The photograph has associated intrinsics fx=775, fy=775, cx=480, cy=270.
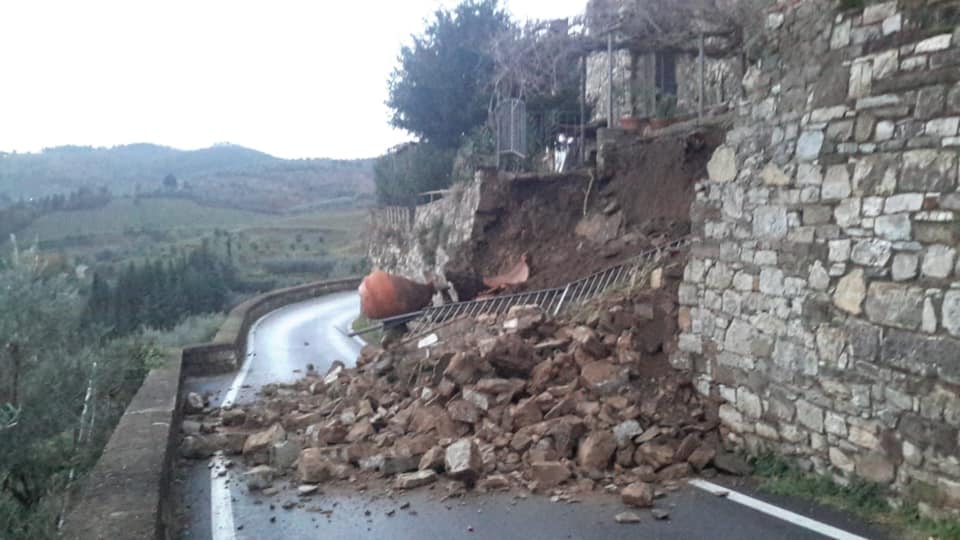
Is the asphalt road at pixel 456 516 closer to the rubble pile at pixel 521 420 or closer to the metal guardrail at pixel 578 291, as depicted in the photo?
the rubble pile at pixel 521 420

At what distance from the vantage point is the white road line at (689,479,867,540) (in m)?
5.49

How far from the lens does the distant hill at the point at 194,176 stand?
213 ft

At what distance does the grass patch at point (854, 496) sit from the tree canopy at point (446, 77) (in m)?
17.3

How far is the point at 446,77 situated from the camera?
23266 millimetres

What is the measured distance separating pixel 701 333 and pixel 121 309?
24667 mm

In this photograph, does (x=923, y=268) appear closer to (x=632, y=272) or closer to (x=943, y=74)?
(x=943, y=74)

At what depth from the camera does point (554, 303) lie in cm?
1113

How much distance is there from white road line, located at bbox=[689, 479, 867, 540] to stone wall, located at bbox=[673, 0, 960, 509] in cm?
52

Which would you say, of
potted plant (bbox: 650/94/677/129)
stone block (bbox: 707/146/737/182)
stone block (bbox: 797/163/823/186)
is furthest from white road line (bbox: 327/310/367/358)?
stone block (bbox: 797/163/823/186)

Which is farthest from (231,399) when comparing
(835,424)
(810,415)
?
(835,424)

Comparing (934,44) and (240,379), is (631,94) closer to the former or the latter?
(240,379)

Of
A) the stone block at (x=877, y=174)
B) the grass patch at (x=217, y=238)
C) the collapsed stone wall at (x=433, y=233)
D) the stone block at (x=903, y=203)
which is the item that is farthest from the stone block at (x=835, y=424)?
the grass patch at (x=217, y=238)

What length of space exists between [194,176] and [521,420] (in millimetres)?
86240

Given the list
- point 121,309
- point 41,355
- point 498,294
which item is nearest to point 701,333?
point 498,294
